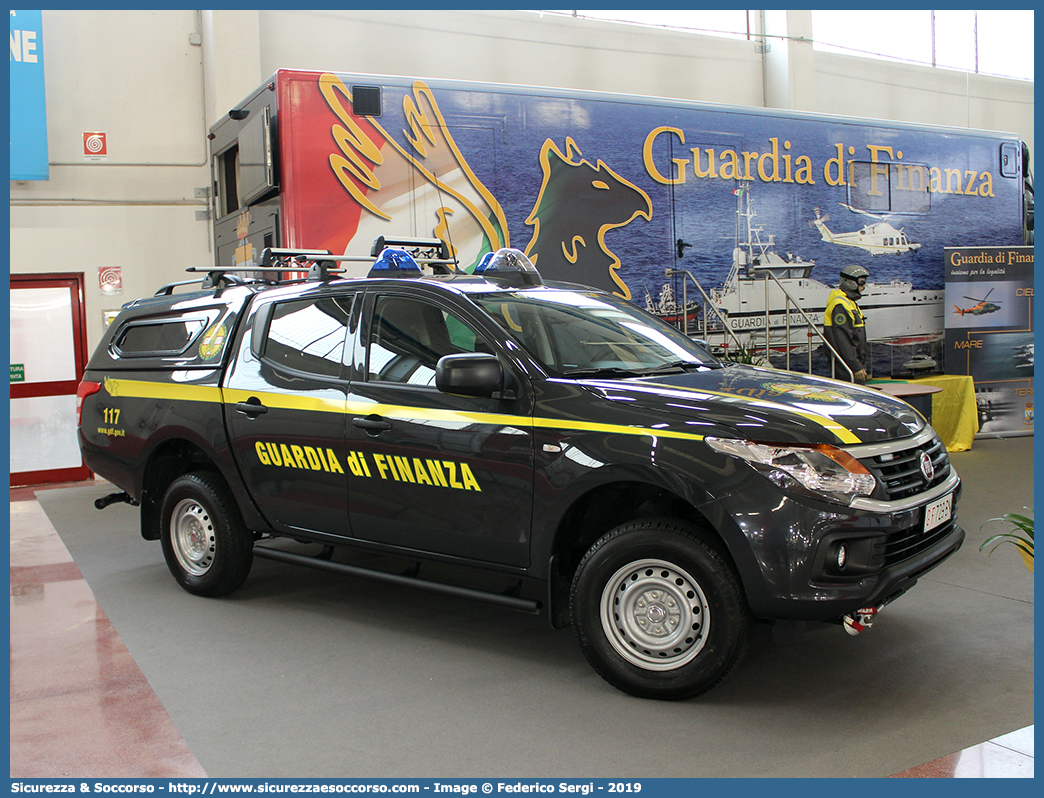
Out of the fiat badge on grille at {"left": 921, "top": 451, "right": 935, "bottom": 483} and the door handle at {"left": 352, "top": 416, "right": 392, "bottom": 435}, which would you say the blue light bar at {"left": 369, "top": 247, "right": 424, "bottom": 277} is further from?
the fiat badge on grille at {"left": 921, "top": 451, "right": 935, "bottom": 483}

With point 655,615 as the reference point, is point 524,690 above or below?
below

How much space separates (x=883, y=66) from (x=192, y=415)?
1463 cm

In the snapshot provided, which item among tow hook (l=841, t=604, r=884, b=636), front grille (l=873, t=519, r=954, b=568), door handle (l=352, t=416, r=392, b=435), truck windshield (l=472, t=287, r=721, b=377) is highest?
truck windshield (l=472, t=287, r=721, b=377)

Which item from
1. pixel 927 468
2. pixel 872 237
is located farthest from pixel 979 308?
pixel 927 468

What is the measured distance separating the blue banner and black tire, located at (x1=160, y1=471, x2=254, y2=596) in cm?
607

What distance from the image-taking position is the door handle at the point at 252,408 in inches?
191

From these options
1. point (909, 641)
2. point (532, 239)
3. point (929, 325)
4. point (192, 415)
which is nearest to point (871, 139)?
point (929, 325)

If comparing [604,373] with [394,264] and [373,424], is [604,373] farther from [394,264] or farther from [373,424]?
[394,264]

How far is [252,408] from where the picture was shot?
4887 millimetres

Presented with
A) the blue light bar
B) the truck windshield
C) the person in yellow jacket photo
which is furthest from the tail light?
the person in yellow jacket photo

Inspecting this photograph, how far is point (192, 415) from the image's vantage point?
519cm

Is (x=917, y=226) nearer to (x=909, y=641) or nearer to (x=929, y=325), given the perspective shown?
(x=929, y=325)

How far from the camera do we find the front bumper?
330 centimetres

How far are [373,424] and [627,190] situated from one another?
4.25m
